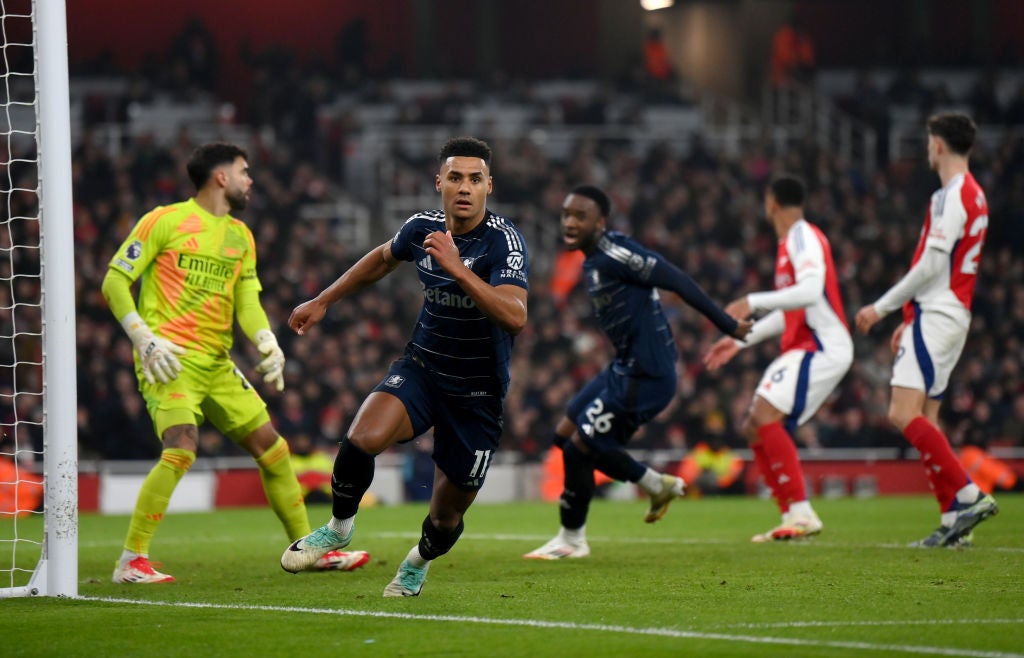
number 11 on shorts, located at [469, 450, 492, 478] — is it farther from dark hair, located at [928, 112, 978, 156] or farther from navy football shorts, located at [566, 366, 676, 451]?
dark hair, located at [928, 112, 978, 156]

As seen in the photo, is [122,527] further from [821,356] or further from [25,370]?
[821,356]

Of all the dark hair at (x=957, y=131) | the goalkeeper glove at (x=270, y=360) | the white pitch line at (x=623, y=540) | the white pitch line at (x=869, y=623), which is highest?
the dark hair at (x=957, y=131)

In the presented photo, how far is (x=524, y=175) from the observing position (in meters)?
24.2

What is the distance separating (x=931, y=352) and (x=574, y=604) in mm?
3892

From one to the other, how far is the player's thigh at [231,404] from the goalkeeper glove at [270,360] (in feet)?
0.69

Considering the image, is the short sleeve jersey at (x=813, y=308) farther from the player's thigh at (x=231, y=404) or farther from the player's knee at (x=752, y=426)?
the player's thigh at (x=231, y=404)

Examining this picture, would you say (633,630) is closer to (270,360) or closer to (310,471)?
(270,360)

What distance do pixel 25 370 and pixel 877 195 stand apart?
14.9 metres

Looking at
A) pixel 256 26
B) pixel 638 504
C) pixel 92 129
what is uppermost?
pixel 256 26

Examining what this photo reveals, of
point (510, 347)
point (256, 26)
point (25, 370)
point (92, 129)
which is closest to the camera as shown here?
point (510, 347)

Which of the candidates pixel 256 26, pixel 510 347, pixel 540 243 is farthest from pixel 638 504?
pixel 256 26

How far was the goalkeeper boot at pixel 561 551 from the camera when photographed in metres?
9.21

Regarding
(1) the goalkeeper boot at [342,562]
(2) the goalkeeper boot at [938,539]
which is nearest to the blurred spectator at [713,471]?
(2) the goalkeeper boot at [938,539]

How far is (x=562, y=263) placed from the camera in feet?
74.6
